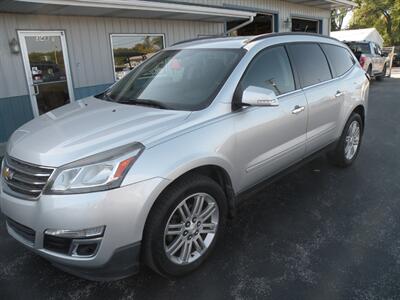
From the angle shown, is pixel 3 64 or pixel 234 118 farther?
pixel 3 64

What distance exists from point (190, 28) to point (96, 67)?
10.7 feet

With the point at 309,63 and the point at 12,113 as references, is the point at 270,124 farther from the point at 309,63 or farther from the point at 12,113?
the point at 12,113

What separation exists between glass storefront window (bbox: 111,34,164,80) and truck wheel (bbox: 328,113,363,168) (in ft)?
17.4

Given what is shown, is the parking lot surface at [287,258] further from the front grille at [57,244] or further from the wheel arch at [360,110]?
the wheel arch at [360,110]

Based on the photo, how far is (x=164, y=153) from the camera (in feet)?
7.54

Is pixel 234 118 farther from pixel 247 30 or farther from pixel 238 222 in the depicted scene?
pixel 247 30

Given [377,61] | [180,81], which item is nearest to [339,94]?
[180,81]

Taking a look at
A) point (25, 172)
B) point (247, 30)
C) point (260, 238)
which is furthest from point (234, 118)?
point (247, 30)

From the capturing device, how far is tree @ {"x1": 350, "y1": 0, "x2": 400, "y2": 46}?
138ft

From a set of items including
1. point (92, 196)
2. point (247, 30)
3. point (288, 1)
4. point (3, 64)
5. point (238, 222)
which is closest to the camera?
point (92, 196)

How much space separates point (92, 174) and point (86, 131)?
0.47 m

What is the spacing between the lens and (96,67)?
764 cm

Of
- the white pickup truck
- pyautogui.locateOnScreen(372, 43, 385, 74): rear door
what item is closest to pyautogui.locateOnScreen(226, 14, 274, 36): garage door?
the white pickup truck

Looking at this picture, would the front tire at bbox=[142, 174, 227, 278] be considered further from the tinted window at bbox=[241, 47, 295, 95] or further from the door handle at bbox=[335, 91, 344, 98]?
the door handle at bbox=[335, 91, 344, 98]
